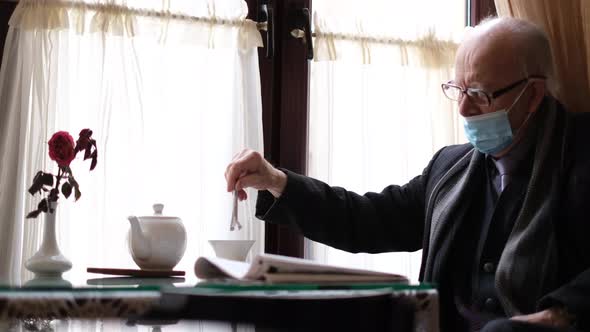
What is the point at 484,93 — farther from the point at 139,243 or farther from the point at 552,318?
the point at 139,243

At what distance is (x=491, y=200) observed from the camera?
69.1 inches

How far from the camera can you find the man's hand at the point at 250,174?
1628 millimetres

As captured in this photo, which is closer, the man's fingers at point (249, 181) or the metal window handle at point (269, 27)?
the man's fingers at point (249, 181)

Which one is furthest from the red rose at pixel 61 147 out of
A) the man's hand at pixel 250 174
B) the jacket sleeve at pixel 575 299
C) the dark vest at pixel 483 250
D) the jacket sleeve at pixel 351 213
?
the jacket sleeve at pixel 575 299

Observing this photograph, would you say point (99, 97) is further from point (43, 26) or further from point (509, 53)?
point (509, 53)

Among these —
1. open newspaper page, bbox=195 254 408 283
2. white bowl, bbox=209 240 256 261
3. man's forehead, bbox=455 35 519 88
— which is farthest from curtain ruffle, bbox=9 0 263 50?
open newspaper page, bbox=195 254 408 283

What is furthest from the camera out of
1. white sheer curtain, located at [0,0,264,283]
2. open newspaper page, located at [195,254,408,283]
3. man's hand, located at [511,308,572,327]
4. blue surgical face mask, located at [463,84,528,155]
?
white sheer curtain, located at [0,0,264,283]

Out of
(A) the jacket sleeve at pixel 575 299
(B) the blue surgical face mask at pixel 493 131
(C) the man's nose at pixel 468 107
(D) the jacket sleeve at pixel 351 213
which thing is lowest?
(A) the jacket sleeve at pixel 575 299

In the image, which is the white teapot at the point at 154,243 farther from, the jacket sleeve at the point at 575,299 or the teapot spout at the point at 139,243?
the jacket sleeve at the point at 575,299

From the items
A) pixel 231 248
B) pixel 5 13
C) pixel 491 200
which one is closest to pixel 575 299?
pixel 491 200

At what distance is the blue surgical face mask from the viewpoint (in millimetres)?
1707

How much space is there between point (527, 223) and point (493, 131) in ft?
0.67

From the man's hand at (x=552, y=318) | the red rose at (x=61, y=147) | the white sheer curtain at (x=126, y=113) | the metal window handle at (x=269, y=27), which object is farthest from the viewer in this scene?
the metal window handle at (x=269, y=27)

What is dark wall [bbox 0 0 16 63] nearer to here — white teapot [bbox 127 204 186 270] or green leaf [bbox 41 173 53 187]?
green leaf [bbox 41 173 53 187]
